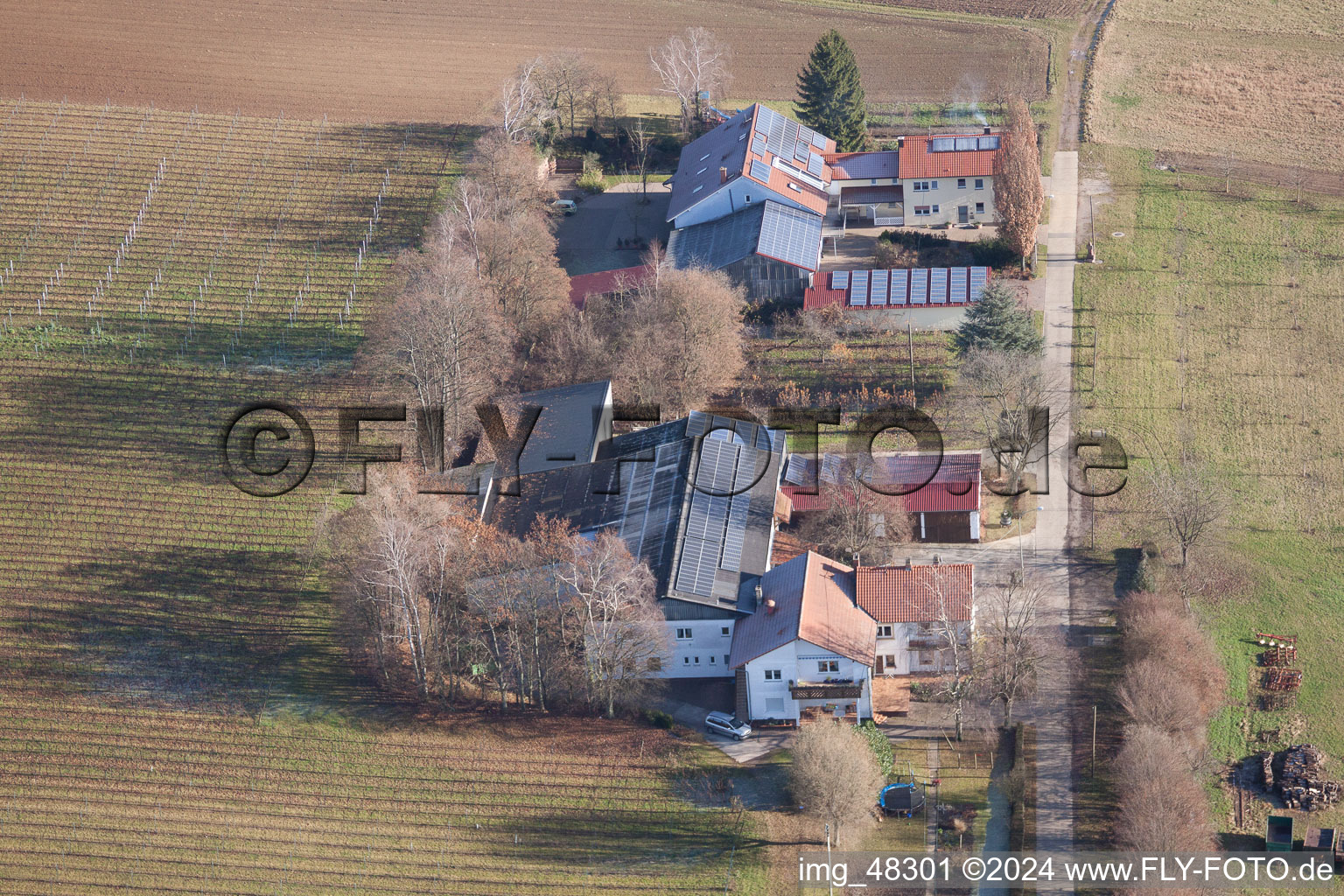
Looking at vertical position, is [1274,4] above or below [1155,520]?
above

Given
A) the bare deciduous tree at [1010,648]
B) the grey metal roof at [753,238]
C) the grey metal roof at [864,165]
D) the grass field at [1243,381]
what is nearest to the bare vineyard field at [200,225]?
the grey metal roof at [753,238]

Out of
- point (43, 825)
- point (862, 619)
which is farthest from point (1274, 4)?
point (43, 825)

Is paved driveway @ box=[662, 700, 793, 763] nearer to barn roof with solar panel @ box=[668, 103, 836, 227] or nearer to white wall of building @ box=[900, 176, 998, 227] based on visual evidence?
barn roof with solar panel @ box=[668, 103, 836, 227]

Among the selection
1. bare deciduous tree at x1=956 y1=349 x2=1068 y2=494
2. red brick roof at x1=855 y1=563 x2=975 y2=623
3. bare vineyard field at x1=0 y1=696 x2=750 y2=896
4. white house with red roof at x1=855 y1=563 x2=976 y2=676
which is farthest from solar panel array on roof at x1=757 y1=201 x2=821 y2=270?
bare vineyard field at x1=0 y1=696 x2=750 y2=896

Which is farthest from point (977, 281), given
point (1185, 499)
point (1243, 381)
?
point (1185, 499)

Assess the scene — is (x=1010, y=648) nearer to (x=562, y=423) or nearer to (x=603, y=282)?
(x=562, y=423)

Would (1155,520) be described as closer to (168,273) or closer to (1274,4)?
(168,273)
